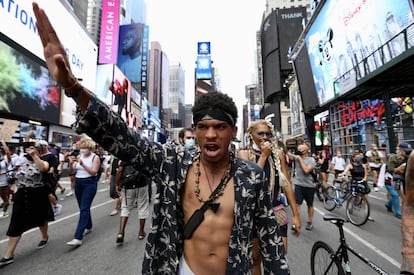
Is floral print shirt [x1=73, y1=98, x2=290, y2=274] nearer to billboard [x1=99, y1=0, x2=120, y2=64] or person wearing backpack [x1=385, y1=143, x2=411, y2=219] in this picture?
person wearing backpack [x1=385, y1=143, x2=411, y2=219]

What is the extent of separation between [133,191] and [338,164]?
10.3 meters

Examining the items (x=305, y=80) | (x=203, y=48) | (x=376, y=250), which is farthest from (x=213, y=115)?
(x=203, y=48)

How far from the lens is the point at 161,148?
1476 millimetres

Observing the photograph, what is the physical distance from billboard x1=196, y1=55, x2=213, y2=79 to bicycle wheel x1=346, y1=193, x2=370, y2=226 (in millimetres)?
72398

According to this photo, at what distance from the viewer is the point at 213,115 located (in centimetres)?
147

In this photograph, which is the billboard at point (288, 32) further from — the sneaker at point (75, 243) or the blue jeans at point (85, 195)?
the sneaker at point (75, 243)

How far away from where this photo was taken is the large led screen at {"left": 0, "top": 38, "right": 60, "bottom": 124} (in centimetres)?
1523

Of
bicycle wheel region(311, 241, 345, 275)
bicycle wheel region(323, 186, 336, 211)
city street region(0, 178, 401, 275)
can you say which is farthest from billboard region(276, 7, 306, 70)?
bicycle wheel region(311, 241, 345, 275)

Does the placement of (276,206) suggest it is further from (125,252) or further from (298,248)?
(125,252)

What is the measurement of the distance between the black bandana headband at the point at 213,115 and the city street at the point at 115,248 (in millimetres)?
3026

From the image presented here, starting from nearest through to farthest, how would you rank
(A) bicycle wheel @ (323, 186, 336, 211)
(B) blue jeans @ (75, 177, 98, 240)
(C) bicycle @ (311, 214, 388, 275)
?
(C) bicycle @ (311, 214, 388, 275)
(B) blue jeans @ (75, 177, 98, 240)
(A) bicycle wheel @ (323, 186, 336, 211)

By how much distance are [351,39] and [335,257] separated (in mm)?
19387

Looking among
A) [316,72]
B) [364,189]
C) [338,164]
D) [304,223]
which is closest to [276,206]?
[304,223]

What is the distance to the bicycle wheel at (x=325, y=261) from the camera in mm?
2596
